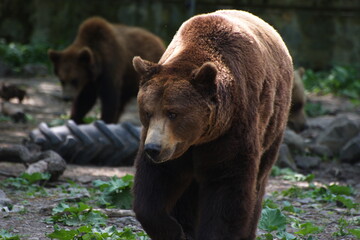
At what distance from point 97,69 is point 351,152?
13.2 feet

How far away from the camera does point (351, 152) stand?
864cm

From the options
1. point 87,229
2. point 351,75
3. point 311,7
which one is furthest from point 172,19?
point 87,229

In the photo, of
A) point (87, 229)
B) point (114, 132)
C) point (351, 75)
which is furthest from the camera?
point (351, 75)

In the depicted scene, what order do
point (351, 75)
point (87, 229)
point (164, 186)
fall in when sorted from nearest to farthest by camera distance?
point (164, 186) → point (87, 229) → point (351, 75)

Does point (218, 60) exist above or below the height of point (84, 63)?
above

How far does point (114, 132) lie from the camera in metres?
7.89

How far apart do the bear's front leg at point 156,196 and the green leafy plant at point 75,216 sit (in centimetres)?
97

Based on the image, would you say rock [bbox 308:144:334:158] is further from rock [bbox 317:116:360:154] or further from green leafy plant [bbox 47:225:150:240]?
green leafy plant [bbox 47:225:150:240]

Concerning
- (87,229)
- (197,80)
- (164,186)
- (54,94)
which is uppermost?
(197,80)

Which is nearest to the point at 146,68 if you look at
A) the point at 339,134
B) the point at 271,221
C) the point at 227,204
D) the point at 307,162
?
the point at 227,204

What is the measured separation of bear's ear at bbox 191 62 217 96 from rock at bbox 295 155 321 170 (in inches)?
186

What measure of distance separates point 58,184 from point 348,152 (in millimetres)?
3947

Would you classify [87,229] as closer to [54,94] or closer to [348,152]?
[348,152]

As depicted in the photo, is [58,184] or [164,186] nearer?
[164,186]
